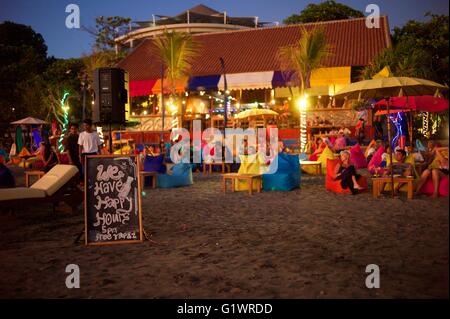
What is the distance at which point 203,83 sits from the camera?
77.7 feet

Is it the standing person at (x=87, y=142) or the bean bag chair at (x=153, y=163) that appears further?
the bean bag chair at (x=153, y=163)

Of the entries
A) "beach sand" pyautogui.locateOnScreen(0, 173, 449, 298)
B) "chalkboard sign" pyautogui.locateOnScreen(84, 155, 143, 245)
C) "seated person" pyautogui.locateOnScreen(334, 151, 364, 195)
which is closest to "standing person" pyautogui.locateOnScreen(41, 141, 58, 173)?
"beach sand" pyautogui.locateOnScreen(0, 173, 449, 298)

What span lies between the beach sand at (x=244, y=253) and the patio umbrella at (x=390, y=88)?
2.34 meters

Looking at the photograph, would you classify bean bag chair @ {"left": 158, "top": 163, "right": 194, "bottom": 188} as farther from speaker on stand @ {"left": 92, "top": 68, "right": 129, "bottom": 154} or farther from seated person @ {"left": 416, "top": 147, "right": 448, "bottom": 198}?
seated person @ {"left": 416, "top": 147, "right": 448, "bottom": 198}

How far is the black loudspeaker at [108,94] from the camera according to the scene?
682 centimetres

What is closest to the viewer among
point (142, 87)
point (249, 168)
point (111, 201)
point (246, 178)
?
point (111, 201)

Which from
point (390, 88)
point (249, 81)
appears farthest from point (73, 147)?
point (249, 81)

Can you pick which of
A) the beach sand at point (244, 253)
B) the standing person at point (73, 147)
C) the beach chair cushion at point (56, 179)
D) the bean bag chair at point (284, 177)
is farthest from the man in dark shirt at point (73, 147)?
the bean bag chair at point (284, 177)

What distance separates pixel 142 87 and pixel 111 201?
20.7 m

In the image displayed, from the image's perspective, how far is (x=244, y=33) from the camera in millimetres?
Result: 28094

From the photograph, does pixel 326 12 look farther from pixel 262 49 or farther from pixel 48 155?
pixel 48 155

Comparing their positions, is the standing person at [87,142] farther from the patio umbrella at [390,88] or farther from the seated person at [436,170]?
the seated person at [436,170]
